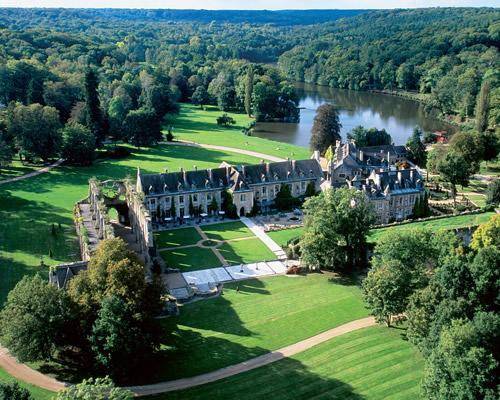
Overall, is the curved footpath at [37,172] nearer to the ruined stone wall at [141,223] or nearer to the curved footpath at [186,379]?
the ruined stone wall at [141,223]

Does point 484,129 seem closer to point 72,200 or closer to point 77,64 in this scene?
point 72,200

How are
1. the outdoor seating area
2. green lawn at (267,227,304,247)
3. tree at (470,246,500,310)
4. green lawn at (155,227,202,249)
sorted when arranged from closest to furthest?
tree at (470,246,500,310) < green lawn at (155,227,202,249) < green lawn at (267,227,304,247) < the outdoor seating area

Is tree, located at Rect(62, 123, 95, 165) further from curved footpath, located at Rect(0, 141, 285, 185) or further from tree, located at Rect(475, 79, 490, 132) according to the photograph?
tree, located at Rect(475, 79, 490, 132)

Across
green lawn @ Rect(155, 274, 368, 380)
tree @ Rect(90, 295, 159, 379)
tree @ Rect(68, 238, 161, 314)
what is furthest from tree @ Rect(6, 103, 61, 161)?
tree @ Rect(90, 295, 159, 379)

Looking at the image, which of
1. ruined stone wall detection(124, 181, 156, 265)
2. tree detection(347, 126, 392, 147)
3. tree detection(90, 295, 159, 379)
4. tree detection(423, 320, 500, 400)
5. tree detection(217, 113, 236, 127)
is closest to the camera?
tree detection(423, 320, 500, 400)

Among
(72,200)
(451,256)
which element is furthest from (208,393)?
(72,200)

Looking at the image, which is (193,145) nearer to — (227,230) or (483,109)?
(227,230)

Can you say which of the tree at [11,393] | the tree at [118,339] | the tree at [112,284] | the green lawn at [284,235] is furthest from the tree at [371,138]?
the tree at [11,393]
